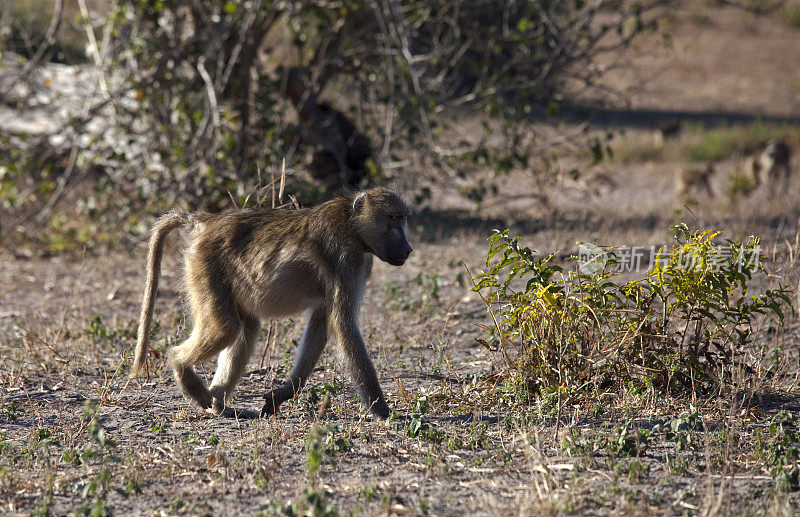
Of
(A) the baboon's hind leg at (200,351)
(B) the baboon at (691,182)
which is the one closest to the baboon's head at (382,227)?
(A) the baboon's hind leg at (200,351)

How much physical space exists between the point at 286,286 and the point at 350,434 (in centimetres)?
84

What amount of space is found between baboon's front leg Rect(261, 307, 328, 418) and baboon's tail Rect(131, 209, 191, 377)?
26.2 inches

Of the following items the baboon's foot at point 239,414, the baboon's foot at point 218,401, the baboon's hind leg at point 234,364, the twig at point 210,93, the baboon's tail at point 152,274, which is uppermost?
the twig at point 210,93

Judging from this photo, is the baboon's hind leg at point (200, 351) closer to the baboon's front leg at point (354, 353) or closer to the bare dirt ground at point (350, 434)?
the bare dirt ground at point (350, 434)

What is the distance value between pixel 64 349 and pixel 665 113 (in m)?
15.3

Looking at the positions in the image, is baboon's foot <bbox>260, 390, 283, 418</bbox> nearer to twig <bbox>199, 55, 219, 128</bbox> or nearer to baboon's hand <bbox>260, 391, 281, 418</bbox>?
baboon's hand <bbox>260, 391, 281, 418</bbox>

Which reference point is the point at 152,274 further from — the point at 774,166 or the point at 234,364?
the point at 774,166

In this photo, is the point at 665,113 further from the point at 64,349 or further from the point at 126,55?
the point at 64,349

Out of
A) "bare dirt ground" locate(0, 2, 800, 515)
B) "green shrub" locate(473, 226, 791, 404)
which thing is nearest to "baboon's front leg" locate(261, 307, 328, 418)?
"bare dirt ground" locate(0, 2, 800, 515)

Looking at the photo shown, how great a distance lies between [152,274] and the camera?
449 centimetres

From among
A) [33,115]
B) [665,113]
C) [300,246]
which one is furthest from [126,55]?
[665,113]

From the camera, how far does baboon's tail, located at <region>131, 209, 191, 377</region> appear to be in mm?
4406

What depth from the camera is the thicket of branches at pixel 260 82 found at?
8.29 metres

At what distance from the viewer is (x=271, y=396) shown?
4.33m
